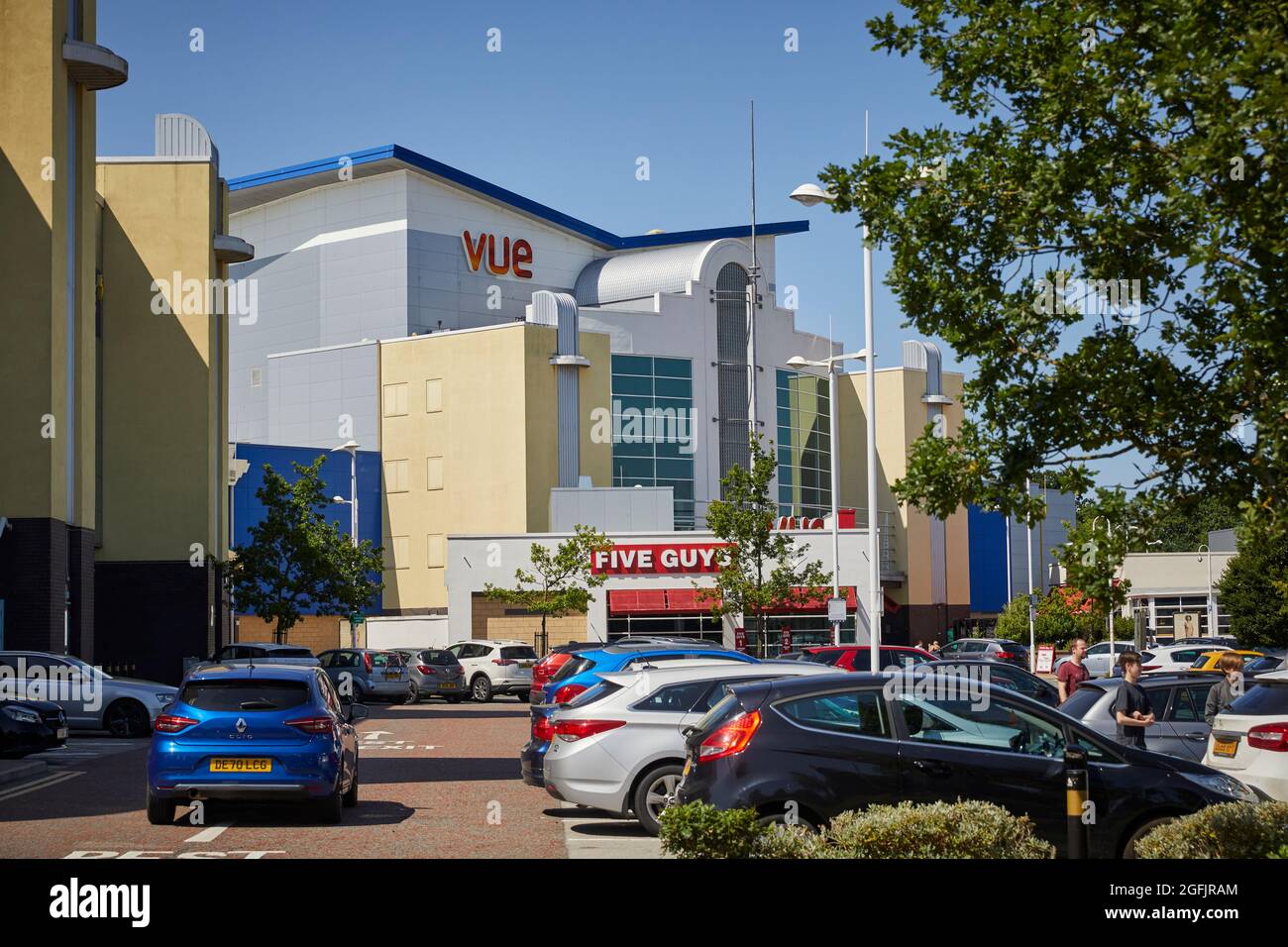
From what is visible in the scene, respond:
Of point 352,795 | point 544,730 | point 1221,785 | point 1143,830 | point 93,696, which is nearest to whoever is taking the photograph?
point 1143,830

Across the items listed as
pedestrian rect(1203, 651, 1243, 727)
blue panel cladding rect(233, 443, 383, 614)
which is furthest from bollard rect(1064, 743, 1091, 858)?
blue panel cladding rect(233, 443, 383, 614)

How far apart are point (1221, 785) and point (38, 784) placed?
14018mm

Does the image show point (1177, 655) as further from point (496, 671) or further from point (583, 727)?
point (583, 727)

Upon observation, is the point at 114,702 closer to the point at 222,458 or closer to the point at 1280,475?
the point at 222,458

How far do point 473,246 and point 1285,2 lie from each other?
78613 millimetres

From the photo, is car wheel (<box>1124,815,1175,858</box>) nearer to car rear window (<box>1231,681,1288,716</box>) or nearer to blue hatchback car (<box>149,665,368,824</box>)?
car rear window (<box>1231,681,1288,716</box>)

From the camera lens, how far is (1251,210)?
835cm

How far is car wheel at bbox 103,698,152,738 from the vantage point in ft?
90.4

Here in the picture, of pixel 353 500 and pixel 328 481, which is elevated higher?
pixel 328 481

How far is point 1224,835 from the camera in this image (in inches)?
354

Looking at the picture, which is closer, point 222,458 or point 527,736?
point 527,736

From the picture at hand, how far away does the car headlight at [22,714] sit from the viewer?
21.4m

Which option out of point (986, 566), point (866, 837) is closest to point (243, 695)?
point (866, 837)

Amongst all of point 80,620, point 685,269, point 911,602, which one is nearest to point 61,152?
point 80,620
